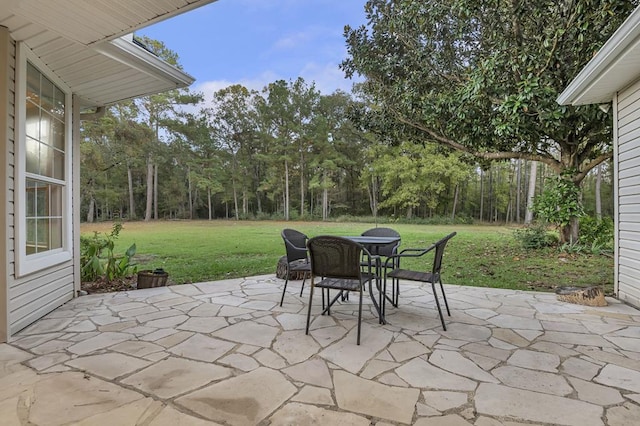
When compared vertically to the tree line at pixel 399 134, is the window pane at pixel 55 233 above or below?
below

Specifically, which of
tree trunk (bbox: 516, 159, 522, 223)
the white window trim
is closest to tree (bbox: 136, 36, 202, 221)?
the white window trim

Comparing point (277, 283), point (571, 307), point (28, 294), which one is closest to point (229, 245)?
point (277, 283)

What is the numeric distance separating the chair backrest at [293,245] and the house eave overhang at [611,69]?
10.4ft

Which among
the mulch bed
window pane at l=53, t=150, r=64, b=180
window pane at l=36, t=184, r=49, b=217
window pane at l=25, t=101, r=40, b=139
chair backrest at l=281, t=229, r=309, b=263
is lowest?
the mulch bed

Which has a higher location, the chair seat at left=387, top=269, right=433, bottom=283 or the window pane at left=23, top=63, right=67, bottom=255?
the window pane at left=23, top=63, right=67, bottom=255

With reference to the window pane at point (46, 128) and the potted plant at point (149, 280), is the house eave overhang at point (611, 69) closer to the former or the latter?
the window pane at point (46, 128)

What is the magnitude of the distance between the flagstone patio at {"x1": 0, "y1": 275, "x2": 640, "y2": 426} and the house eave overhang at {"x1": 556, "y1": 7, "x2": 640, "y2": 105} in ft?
7.39

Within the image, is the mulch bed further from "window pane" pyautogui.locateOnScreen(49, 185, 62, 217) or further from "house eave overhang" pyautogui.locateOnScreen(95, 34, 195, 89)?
"house eave overhang" pyautogui.locateOnScreen(95, 34, 195, 89)

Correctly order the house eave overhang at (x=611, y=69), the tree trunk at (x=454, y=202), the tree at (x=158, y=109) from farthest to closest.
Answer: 1. the tree trunk at (x=454, y=202)
2. the tree at (x=158, y=109)
3. the house eave overhang at (x=611, y=69)

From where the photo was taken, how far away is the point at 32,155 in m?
2.94

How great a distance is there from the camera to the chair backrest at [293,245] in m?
3.56

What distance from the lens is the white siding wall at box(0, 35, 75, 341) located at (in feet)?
8.27

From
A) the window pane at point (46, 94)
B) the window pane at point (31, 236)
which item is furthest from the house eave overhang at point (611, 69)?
the window pane at point (31, 236)

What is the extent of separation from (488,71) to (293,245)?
4.03m
